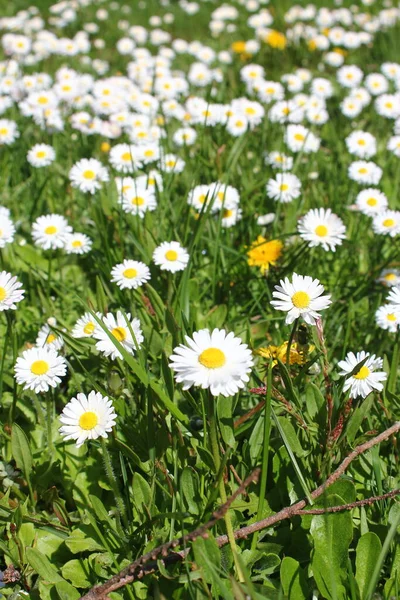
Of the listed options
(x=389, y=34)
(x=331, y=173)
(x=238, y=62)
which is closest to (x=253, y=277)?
(x=331, y=173)

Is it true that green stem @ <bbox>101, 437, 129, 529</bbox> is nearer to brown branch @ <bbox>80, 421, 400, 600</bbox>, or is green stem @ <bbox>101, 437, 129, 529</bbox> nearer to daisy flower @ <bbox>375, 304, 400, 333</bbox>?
brown branch @ <bbox>80, 421, 400, 600</bbox>

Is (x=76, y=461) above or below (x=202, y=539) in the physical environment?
above

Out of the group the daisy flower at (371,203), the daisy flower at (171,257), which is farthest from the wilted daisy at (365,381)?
the daisy flower at (371,203)

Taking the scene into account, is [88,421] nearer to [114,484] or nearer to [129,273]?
[114,484]

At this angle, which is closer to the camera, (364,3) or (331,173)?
(331,173)

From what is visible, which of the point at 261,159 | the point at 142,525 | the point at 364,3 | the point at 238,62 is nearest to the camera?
the point at 142,525

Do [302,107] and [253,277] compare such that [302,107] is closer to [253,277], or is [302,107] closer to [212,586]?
[253,277]

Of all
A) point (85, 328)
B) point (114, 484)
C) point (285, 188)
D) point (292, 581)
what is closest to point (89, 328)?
point (85, 328)
